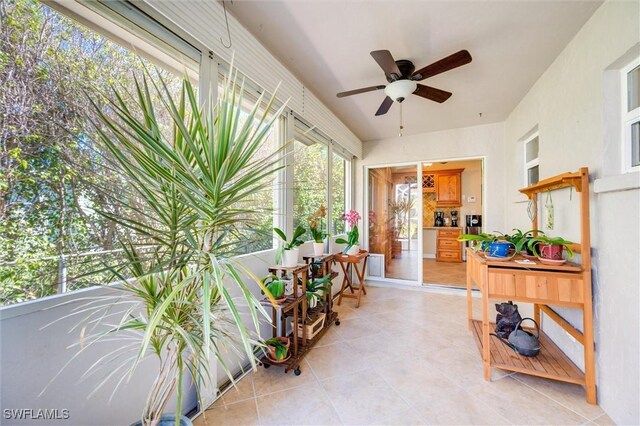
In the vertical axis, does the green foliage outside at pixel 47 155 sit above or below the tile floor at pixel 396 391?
above

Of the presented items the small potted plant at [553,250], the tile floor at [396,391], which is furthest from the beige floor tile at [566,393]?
the small potted plant at [553,250]

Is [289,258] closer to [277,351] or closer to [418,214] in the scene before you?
[277,351]

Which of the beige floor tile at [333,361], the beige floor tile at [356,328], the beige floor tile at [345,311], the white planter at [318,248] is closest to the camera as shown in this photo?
the beige floor tile at [333,361]

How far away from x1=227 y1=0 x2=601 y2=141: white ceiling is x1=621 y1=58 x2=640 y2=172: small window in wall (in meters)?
0.55

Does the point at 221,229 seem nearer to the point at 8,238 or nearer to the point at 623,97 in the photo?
the point at 8,238

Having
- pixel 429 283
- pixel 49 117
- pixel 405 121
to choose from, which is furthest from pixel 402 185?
pixel 49 117

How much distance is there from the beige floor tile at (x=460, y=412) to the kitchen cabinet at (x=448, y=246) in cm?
499

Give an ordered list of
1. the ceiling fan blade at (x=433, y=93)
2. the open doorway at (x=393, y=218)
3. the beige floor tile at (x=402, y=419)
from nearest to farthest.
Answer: the beige floor tile at (x=402, y=419) → the ceiling fan blade at (x=433, y=93) → the open doorway at (x=393, y=218)

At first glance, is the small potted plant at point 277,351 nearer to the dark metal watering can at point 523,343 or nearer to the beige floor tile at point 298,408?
the beige floor tile at point 298,408

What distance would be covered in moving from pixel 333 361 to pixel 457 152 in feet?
12.1

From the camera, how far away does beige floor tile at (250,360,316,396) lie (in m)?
1.79

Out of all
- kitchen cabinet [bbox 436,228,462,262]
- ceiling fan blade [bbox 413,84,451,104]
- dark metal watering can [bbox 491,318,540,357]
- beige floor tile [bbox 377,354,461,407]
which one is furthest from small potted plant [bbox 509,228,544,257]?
kitchen cabinet [bbox 436,228,462,262]

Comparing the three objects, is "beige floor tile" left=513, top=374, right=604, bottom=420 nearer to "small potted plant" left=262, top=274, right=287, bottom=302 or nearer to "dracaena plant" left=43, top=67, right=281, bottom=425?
"small potted plant" left=262, top=274, right=287, bottom=302

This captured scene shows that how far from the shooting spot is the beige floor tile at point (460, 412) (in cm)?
151
